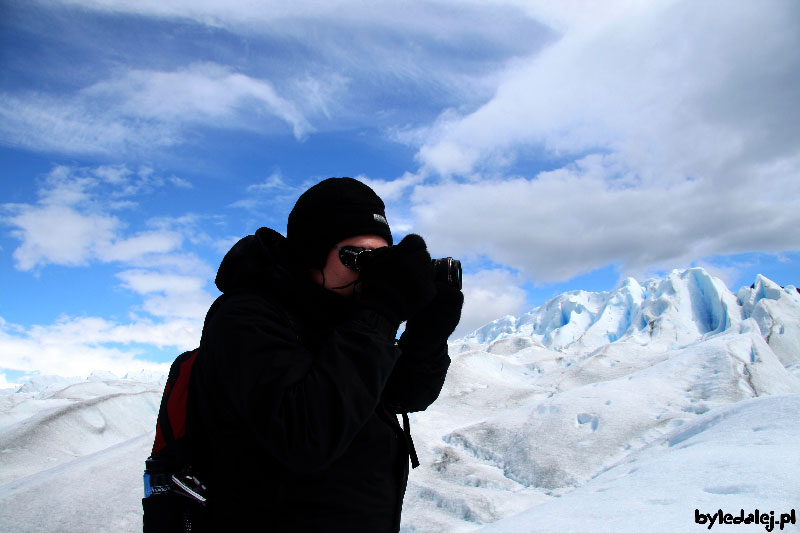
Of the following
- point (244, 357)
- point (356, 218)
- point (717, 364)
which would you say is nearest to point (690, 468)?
point (356, 218)

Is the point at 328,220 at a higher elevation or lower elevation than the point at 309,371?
higher

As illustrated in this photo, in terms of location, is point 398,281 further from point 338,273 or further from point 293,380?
point 293,380

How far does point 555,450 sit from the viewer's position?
7961 mm

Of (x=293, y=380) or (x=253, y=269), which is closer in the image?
(x=293, y=380)

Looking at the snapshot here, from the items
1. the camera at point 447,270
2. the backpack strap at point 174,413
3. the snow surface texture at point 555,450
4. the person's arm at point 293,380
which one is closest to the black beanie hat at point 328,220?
the camera at point 447,270

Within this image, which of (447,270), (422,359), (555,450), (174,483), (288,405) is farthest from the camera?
(555,450)

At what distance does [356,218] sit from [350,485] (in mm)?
821

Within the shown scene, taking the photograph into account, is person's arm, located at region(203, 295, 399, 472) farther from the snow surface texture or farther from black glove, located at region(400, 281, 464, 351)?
the snow surface texture

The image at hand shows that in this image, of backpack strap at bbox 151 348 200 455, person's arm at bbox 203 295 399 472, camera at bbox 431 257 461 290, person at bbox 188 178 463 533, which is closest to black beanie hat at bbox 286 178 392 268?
person at bbox 188 178 463 533

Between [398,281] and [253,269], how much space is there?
0.44 m

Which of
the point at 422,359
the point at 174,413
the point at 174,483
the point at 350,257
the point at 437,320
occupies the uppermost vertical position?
the point at 350,257

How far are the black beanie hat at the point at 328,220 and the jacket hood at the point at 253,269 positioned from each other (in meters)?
0.09

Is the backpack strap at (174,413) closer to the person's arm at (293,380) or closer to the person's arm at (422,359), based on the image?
the person's arm at (293,380)

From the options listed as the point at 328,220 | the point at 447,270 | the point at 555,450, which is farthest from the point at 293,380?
the point at 555,450
